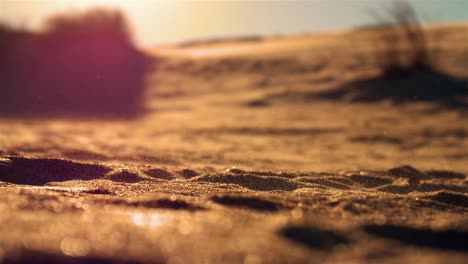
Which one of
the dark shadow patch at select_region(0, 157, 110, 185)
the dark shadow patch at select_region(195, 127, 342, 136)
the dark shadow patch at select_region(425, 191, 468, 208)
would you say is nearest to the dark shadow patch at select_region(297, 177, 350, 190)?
the dark shadow patch at select_region(425, 191, 468, 208)

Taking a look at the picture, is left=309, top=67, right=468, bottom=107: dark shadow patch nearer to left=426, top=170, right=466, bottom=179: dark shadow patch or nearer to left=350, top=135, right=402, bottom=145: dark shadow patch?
left=350, top=135, right=402, bottom=145: dark shadow patch

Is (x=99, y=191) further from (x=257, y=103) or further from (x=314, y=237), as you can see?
(x=257, y=103)

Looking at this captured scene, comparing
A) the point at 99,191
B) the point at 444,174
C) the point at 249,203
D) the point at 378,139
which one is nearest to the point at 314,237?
the point at 249,203

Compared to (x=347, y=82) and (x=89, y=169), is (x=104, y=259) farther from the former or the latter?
(x=347, y=82)

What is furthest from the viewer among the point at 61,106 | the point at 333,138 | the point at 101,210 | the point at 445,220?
the point at 61,106

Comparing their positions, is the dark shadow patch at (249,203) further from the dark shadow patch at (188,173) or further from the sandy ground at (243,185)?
the dark shadow patch at (188,173)

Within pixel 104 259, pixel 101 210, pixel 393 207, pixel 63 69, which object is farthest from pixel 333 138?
pixel 63 69
